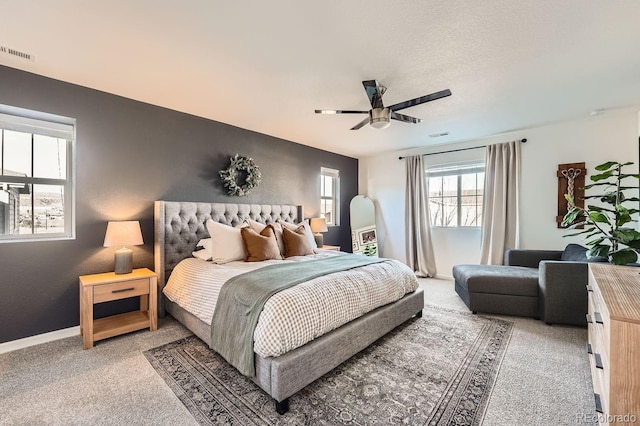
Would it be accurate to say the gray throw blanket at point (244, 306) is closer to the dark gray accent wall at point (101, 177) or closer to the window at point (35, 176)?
the dark gray accent wall at point (101, 177)

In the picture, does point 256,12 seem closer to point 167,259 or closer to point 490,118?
point 167,259

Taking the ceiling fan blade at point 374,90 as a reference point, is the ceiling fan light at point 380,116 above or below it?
below

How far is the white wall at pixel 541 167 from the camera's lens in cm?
364

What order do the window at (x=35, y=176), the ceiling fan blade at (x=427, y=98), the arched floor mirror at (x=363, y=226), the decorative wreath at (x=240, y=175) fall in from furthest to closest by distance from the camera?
the arched floor mirror at (x=363, y=226) → the decorative wreath at (x=240, y=175) → the window at (x=35, y=176) → the ceiling fan blade at (x=427, y=98)

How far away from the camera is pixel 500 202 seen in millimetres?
4449

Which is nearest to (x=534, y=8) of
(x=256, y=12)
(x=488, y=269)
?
(x=256, y=12)

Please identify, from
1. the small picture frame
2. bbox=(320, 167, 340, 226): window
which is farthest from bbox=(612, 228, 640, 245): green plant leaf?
Result: bbox=(320, 167, 340, 226): window

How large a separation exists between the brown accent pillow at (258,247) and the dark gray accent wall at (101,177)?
106 cm

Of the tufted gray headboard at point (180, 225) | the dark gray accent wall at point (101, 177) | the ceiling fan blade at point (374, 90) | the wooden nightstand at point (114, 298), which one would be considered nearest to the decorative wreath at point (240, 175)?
the dark gray accent wall at point (101, 177)

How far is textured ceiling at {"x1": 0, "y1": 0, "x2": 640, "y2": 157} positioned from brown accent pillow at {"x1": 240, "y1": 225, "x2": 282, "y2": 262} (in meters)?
1.58

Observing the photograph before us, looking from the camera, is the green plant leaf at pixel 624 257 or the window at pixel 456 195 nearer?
the green plant leaf at pixel 624 257

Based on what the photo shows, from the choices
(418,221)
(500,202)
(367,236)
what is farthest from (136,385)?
(500,202)

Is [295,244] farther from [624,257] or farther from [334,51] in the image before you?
[624,257]

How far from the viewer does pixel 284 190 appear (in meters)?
4.77
